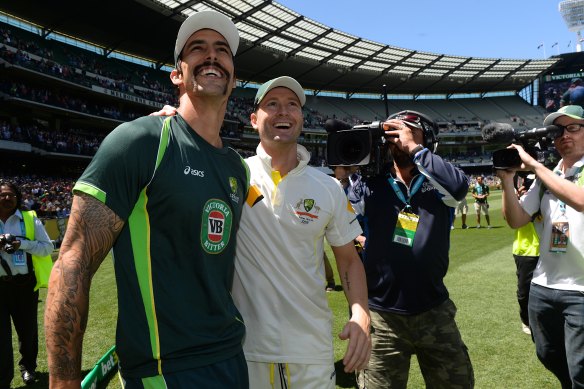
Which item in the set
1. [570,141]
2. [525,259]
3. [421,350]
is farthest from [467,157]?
[421,350]

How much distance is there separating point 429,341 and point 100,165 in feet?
7.21

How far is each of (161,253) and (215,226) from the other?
9.2 inches

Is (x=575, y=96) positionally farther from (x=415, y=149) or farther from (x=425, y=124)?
(x=415, y=149)

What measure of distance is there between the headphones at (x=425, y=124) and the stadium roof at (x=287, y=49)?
31.8 meters

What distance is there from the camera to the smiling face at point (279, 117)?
2.38m

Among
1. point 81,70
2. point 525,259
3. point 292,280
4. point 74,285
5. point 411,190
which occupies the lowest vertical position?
point 525,259

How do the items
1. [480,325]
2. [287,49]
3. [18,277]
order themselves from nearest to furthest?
[18,277] < [480,325] < [287,49]

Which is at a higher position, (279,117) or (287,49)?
(287,49)

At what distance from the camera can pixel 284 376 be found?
2074 millimetres

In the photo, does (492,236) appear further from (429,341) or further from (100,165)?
(100,165)

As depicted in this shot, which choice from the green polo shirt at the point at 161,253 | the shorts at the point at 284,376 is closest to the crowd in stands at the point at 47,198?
the shorts at the point at 284,376

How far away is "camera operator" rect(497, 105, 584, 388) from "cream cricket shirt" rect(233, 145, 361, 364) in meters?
1.63

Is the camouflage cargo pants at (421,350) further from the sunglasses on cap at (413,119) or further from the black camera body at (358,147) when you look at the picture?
the sunglasses on cap at (413,119)

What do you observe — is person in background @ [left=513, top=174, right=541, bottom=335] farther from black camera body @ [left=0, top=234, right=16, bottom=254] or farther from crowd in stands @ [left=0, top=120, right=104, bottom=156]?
crowd in stands @ [left=0, top=120, right=104, bottom=156]
